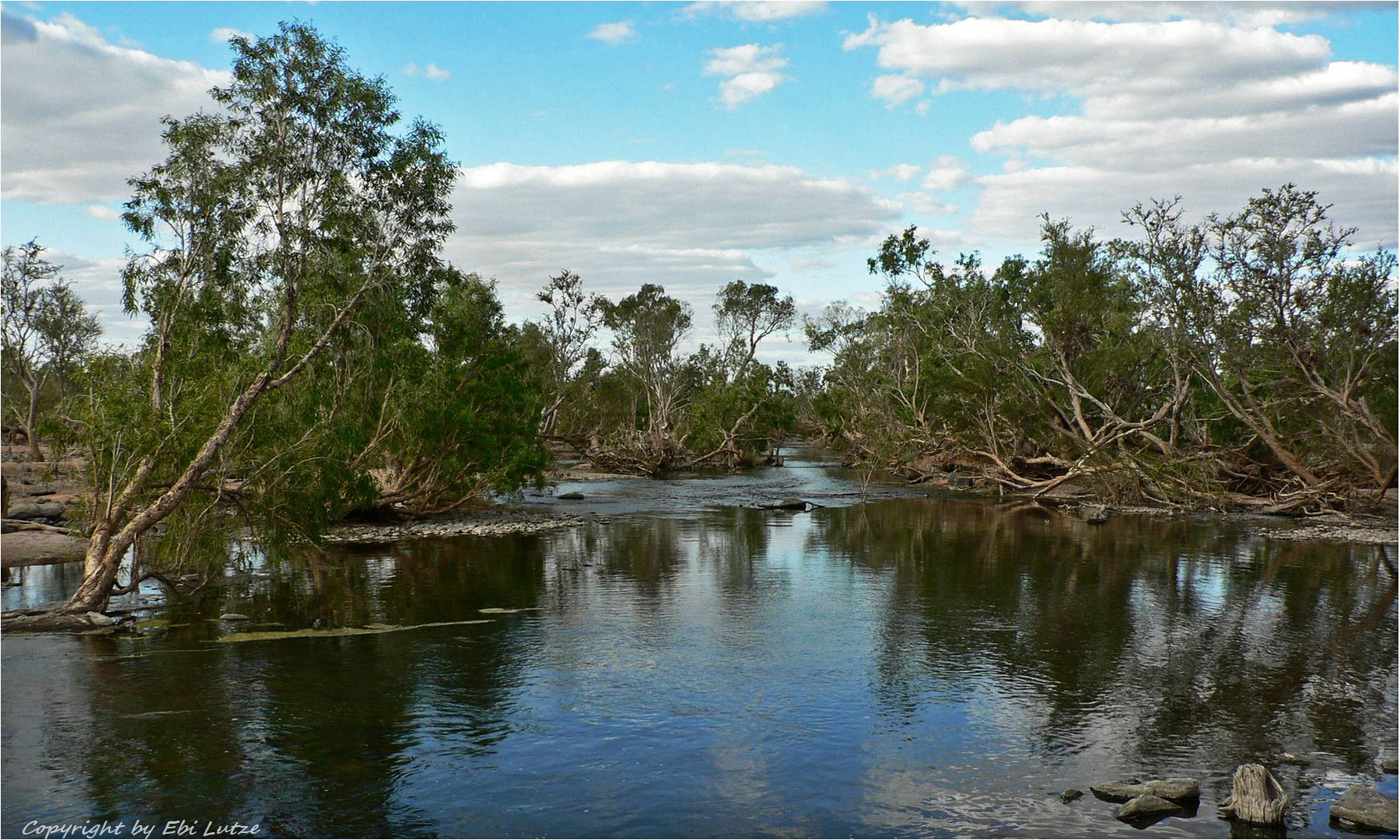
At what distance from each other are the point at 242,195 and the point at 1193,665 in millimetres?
19000

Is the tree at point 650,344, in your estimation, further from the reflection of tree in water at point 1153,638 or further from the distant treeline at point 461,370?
the reflection of tree in water at point 1153,638

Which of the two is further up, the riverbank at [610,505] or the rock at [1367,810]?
the riverbank at [610,505]

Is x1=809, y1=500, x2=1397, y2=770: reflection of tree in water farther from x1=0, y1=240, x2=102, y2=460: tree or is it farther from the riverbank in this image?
x1=0, y1=240, x2=102, y2=460: tree

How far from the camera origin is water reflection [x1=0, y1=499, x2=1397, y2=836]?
10641mm

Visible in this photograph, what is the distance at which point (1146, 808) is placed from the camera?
10.3 meters

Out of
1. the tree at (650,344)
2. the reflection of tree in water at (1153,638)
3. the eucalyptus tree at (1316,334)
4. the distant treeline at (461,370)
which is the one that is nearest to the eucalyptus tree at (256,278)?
the distant treeline at (461,370)

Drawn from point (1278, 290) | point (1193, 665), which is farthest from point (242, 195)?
point (1278, 290)

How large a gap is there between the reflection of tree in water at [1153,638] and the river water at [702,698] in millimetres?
82

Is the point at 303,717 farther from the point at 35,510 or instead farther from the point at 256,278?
the point at 35,510

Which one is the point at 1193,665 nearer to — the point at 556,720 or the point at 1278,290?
the point at 556,720

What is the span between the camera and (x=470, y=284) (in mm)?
35125

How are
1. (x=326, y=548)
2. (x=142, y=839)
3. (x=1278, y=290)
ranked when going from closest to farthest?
1. (x=142, y=839)
2. (x=326, y=548)
3. (x=1278, y=290)

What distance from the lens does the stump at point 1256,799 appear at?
10.0 meters

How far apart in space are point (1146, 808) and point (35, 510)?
3489 centimetres
